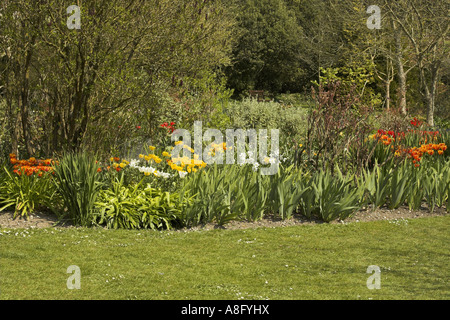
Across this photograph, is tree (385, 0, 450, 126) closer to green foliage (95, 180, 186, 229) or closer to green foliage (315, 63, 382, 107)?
green foliage (315, 63, 382, 107)

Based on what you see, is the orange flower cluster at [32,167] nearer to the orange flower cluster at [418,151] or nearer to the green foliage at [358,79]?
the orange flower cluster at [418,151]

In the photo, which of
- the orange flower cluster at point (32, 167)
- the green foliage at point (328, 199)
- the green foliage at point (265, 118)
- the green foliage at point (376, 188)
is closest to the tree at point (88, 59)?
the orange flower cluster at point (32, 167)

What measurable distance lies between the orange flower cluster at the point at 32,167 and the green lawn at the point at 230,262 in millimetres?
884

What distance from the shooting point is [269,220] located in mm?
7086

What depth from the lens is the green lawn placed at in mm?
4641

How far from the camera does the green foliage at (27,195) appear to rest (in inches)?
262

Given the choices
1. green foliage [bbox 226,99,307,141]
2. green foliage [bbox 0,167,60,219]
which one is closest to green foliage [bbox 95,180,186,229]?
green foliage [bbox 0,167,60,219]

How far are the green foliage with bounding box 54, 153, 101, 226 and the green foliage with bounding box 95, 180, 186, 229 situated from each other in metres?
0.14

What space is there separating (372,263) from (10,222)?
4262 mm

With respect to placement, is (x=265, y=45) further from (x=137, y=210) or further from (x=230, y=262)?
(x=230, y=262)

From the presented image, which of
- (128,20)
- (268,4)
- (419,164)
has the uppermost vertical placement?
(268,4)

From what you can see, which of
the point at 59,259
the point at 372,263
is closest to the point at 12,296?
the point at 59,259

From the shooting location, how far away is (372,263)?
18.4ft
